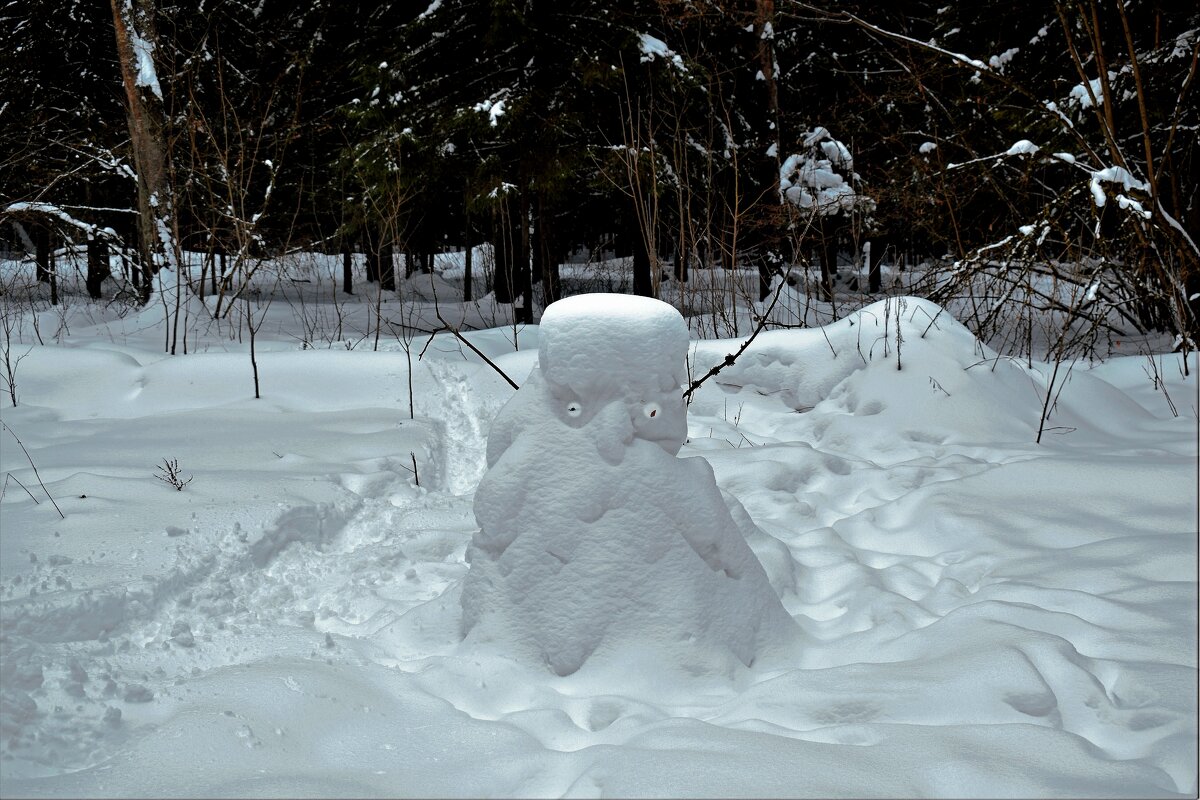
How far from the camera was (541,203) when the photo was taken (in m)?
11.0

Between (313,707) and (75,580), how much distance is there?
1.30m

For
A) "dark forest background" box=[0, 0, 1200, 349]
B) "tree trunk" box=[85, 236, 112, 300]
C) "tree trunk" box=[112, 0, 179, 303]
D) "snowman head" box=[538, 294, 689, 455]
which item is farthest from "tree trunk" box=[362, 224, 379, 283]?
"snowman head" box=[538, 294, 689, 455]

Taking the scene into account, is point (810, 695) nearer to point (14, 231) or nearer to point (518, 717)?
point (518, 717)

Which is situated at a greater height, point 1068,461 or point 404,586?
point 1068,461

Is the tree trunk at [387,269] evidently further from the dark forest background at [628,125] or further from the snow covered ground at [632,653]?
the snow covered ground at [632,653]

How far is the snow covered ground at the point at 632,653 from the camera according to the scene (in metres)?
1.91

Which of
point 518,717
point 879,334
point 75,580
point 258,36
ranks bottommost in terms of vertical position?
point 518,717

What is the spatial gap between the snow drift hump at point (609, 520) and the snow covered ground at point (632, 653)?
104mm


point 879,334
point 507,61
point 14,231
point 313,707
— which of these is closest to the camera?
point 313,707

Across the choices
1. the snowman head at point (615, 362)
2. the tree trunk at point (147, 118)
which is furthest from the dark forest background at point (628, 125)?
the snowman head at point (615, 362)

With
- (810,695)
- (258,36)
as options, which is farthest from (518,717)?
(258,36)

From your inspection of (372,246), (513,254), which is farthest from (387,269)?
(372,246)

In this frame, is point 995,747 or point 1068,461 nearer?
point 995,747

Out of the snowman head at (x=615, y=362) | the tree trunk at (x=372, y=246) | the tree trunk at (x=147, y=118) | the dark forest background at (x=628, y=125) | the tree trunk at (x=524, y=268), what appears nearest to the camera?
the snowman head at (x=615, y=362)
